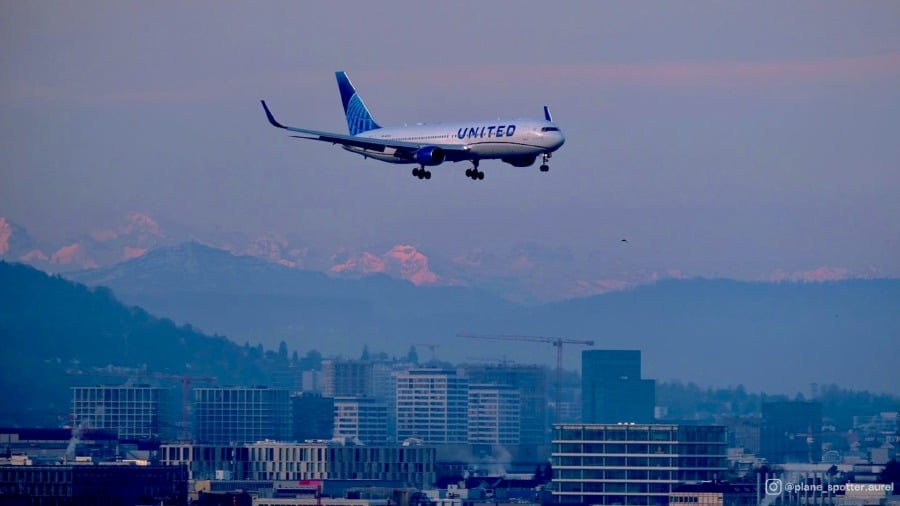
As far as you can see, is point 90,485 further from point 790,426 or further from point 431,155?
point 790,426

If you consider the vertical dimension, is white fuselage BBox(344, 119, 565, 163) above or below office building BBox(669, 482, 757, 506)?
above

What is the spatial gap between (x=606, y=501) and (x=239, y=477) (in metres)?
39.3

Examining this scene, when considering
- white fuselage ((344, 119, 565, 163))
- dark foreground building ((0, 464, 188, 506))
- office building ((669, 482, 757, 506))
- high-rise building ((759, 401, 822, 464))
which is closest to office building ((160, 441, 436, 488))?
dark foreground building ((0, 464, 188, 506))

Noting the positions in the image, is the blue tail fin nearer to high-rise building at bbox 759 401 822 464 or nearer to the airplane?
the airplane

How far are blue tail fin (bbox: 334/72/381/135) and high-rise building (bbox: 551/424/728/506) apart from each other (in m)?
21.5

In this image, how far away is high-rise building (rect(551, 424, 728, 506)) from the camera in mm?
122812

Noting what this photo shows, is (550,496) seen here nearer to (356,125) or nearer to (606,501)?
(606,501)

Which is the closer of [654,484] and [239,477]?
[654,484]

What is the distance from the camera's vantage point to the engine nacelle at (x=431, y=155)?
99812 millimetres

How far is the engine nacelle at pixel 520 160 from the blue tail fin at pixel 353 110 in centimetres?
2531

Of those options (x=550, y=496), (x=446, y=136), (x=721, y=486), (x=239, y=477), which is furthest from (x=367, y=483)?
(x=446, y=136)

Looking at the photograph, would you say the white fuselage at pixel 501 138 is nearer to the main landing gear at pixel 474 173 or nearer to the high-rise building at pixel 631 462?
the main landing gear at pixel 474 173

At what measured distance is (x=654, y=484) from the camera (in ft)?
403

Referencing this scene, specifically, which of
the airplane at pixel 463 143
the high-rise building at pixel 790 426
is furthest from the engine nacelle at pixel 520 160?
the high-rise building at pixel 790 426
